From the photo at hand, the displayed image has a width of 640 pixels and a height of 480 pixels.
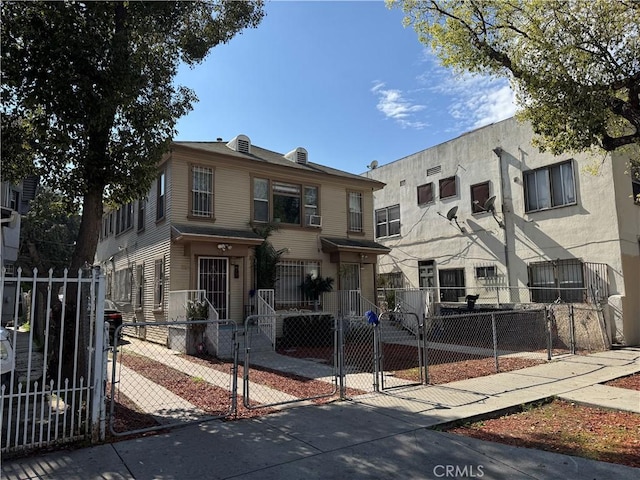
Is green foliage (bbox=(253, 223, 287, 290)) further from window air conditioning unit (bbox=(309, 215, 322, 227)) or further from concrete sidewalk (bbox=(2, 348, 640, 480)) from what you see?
concrete sidewalk (bbox=(2, 348, 640, 480))

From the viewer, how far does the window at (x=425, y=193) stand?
20.6 meters

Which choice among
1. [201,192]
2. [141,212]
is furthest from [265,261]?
[141,212]

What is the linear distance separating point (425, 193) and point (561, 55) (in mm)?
12942

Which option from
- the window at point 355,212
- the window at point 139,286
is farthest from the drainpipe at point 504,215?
the window at point 139,286

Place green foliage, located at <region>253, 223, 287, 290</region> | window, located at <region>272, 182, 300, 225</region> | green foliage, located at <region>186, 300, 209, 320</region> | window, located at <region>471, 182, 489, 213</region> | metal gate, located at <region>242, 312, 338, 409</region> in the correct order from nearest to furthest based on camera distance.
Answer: metal gate, located at <region>242, 312, 338, 409</region> < green foliage, located at <region>186, 300, 209, 320</region> < green foliage, located at <region>253, 223, 287, 290</region> < window, located at <region>272, 182, 300, 225</region> < window, located at <region>471, 182, 489, 213</region>

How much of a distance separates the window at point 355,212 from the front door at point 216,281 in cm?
574

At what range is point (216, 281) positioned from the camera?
45.9 feet

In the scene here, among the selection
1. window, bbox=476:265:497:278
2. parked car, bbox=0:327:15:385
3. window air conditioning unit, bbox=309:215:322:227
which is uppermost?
window air conditioning unit, bbox=309:215:322:227

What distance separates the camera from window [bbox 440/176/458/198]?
64.2 ft

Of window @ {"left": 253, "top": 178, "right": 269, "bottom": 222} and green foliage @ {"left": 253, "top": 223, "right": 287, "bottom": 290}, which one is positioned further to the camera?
window @ {"left": 253, "top": 178, "right": 269, "bottom": 222}

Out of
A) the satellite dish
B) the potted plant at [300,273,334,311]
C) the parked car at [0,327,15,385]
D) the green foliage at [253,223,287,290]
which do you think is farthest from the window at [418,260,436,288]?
the parked car at [0,327,15,385]

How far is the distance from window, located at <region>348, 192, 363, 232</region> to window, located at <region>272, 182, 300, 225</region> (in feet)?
8.04

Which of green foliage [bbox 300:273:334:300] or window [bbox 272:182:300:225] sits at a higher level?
window [bbox 272:182:300:225]

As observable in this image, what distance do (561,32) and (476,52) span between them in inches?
60.3
